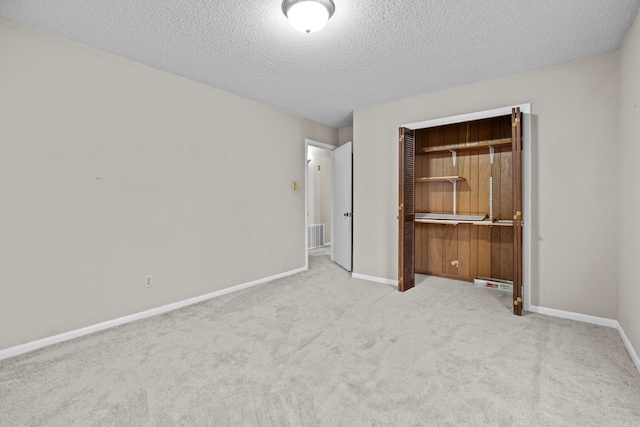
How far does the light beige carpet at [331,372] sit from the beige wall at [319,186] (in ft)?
13.2

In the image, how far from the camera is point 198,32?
238 centimetres

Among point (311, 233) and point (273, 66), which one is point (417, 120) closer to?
point (273, 66)

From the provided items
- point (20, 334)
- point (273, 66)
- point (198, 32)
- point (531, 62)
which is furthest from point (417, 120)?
point (20, 334)

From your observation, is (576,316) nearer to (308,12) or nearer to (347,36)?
(347,36)

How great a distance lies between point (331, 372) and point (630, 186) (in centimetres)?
258

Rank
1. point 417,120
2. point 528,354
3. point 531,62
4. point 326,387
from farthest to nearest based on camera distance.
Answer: point 417,120 → point 531,62 → point 528,354 → point 326,387

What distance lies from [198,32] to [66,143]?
1387 millimetres

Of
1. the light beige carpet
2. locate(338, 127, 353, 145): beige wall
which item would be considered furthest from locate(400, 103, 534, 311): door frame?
locate(338, 127, 353, 145): beige wall

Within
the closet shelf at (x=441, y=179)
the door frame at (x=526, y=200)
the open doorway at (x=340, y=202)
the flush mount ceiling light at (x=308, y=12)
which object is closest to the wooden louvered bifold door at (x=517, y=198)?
the door frame at (x=526, y=200)

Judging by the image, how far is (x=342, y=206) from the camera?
5.04 m

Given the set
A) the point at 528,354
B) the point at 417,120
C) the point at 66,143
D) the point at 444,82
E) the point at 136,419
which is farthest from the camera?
the point at 417,120

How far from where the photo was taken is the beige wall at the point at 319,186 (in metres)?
6.96

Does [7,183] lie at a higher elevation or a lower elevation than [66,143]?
lower

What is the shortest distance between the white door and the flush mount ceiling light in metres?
2.64
